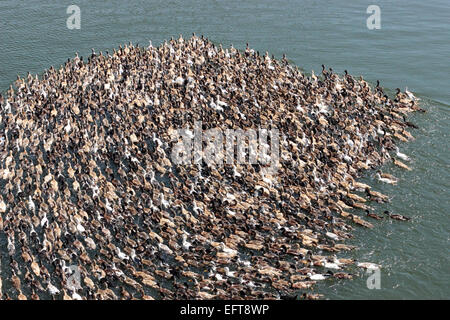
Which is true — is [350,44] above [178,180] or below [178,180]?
above

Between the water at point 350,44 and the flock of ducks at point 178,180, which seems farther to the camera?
the water at point 350,44

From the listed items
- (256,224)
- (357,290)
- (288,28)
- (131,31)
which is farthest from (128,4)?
(357,290)

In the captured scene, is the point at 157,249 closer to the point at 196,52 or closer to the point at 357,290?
the point at 357,290

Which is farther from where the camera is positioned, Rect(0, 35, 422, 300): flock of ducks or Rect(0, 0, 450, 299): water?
Rect(0, 0, 450, 299): water

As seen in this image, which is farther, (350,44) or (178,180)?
(350,44)
